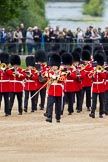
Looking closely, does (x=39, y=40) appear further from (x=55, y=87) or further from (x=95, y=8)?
(x=95, y=8)

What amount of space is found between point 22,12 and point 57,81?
87.1ft

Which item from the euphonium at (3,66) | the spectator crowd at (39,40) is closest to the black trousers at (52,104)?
the euphonium at (3,66)

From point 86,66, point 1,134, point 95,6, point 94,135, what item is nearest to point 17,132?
point 1,134

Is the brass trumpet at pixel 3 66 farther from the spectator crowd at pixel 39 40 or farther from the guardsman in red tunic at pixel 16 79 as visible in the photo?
the spectator crowd at pixel 39 40

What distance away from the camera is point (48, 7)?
9312 cm

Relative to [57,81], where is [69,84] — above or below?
below

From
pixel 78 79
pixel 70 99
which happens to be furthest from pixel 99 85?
pixel 70 99

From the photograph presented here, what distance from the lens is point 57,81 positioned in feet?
70.7

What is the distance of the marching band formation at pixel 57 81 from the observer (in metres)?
21.7

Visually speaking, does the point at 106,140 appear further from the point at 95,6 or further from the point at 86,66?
the point at 95,6

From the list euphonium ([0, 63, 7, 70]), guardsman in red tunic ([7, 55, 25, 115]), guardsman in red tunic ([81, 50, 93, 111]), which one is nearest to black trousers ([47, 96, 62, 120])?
guardsman in red tunic ([7, 55, 25, 115])

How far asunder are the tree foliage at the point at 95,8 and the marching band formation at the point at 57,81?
59123mm

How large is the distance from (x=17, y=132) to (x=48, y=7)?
7372 cm

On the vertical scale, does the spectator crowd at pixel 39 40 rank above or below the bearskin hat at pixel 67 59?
below
